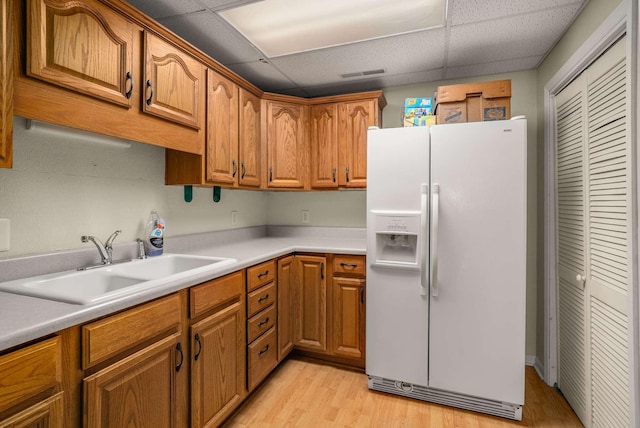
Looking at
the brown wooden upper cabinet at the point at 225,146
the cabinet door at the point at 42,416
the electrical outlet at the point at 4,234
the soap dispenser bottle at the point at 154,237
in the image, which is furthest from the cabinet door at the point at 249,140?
the cabinet door at the point at 42,416

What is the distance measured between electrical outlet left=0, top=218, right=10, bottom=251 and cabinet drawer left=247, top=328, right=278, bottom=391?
4.00ft

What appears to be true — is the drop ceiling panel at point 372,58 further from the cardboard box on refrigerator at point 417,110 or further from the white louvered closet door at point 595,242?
the white louvered closet door at point 595,242

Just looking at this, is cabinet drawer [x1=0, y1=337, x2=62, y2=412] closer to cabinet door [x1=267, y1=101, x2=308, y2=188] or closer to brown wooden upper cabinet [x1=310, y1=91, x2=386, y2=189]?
cabinet door [x1=267, y1=101, x2=308, y2=188]

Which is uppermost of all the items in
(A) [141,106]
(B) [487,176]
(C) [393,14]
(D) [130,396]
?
(C) [393,14]

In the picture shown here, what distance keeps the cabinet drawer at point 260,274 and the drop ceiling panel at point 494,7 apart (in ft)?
5.88

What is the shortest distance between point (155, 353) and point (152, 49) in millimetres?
1378

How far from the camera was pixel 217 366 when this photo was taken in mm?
1562

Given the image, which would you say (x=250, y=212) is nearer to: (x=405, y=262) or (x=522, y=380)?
(x=405, y=262)

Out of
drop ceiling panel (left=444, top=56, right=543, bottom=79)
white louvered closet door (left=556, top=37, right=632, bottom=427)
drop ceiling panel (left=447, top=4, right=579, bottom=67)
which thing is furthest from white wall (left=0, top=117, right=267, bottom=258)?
white louvered closet door (left=556, top=37, right=632, bottom=427)

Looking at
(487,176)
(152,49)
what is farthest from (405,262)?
(152,49)

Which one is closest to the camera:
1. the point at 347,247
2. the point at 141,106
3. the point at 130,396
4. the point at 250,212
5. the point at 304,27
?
the point at 130,396

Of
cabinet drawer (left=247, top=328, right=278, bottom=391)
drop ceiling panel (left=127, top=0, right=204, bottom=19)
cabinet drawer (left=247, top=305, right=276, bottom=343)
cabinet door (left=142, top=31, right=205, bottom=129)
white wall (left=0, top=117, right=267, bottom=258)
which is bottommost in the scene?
cabinet drawer (left=247, top=328, right=278, bottom=391)

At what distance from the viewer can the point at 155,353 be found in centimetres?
121

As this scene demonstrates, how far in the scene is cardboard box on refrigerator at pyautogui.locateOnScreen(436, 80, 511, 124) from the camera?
194cm
